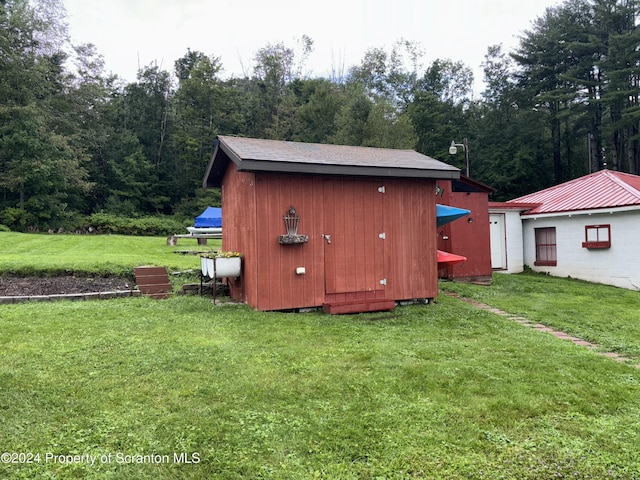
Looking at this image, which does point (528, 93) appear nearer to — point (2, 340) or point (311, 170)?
point (311, 170)

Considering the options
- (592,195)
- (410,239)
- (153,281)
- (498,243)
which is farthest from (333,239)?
(592,195)

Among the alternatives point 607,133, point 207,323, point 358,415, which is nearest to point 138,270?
point 207,323

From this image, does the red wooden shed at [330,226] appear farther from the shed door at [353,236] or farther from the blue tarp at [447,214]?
the blue tarp at [447,214]

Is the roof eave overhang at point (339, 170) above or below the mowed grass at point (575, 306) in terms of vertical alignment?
above

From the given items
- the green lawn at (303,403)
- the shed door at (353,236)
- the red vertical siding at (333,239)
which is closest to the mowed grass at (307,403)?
the green lawn at (303,403)

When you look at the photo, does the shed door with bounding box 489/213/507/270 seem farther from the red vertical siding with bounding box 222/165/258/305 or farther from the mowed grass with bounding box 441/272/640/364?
the red vertical siding with bounding box 222/165/258/305

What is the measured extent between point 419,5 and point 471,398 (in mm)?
16682

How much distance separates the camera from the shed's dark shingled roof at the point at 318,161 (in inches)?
227

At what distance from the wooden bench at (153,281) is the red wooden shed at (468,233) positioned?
624 centimetres

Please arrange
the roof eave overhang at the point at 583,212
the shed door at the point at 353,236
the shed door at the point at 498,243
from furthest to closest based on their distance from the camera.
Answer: the shed door at the point at 498,243 → the roof eave overhang at the point at 583,212 → the shed door at the point at 353,236

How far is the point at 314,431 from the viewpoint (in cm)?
252

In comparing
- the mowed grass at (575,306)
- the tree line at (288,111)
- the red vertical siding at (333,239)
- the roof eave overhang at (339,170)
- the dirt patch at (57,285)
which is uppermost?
the tree line at (288,111)

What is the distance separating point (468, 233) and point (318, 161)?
5.66m

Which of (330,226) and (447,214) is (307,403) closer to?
(330,226)
